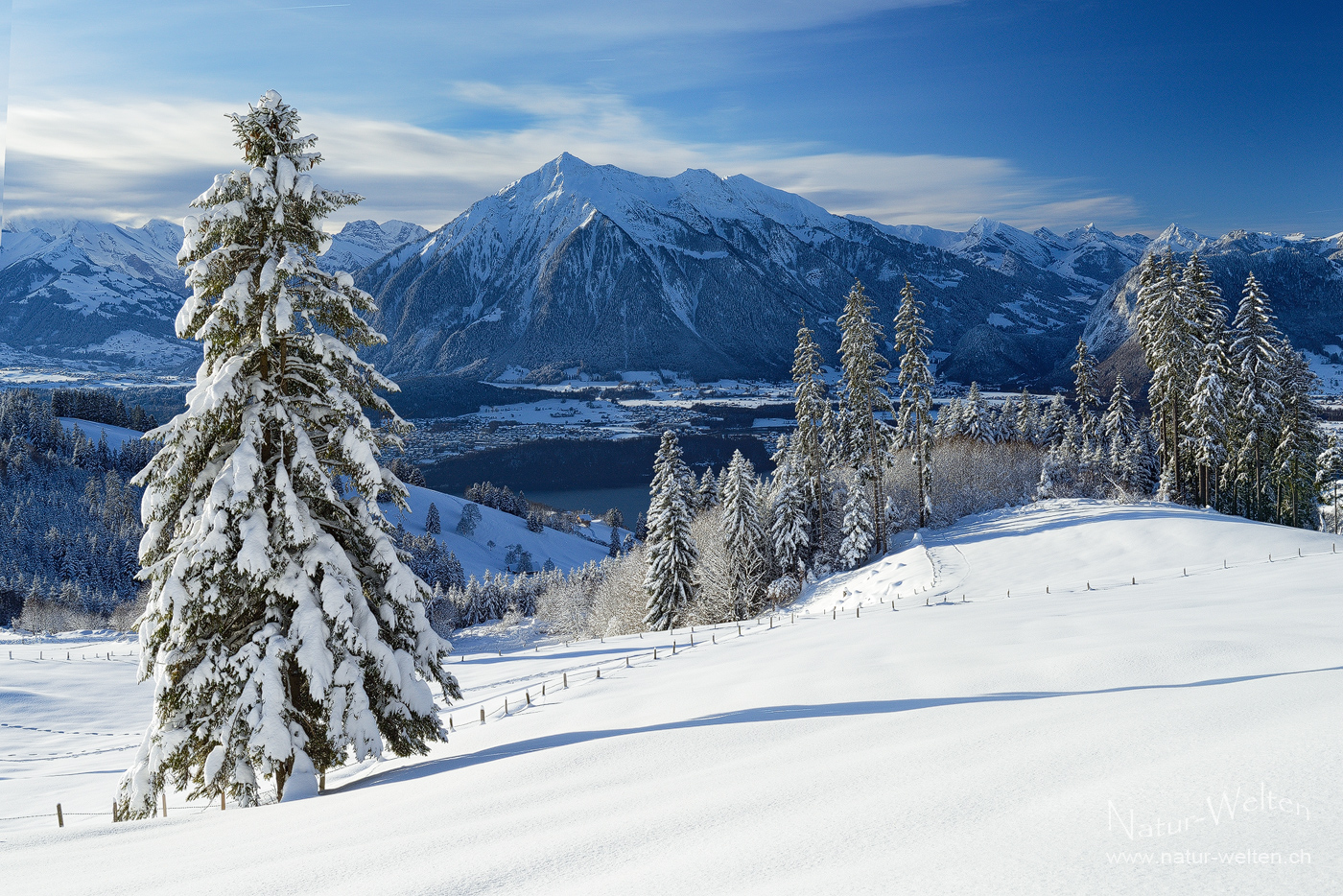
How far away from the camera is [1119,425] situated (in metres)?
61.7

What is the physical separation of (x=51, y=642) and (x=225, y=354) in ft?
205

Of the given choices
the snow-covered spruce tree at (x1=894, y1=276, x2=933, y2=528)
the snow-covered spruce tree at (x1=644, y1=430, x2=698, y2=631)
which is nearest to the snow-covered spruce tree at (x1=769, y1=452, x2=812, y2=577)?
the snow-covered spruce tree at (x1=644, y1=430, x2=698, y2=631)

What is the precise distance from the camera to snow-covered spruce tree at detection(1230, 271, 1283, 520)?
39219 mm

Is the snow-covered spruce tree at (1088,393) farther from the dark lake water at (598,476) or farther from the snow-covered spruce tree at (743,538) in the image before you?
the dark lake water at (598,476)

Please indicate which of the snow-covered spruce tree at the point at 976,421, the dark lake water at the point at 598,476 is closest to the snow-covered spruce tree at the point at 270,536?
the snow-covered spruce tree at the point at 976,421

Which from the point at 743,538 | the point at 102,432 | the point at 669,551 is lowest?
the point at 669,551

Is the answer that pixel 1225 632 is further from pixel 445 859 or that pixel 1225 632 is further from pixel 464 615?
pixel 464 615

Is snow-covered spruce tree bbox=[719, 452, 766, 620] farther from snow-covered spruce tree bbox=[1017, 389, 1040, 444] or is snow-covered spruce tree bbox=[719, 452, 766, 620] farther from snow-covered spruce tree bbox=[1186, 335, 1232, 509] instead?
snow-covered spruce tree bbox=[1017, 389, 1040, 444]

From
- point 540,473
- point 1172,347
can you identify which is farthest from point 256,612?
point 540,473

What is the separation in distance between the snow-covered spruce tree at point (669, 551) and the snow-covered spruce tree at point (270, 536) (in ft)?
100

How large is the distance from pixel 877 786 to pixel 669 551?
38.9 m

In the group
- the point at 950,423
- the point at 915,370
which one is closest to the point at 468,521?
the point at 950,423

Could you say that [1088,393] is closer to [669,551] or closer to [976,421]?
[976,421]

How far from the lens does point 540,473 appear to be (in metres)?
191
